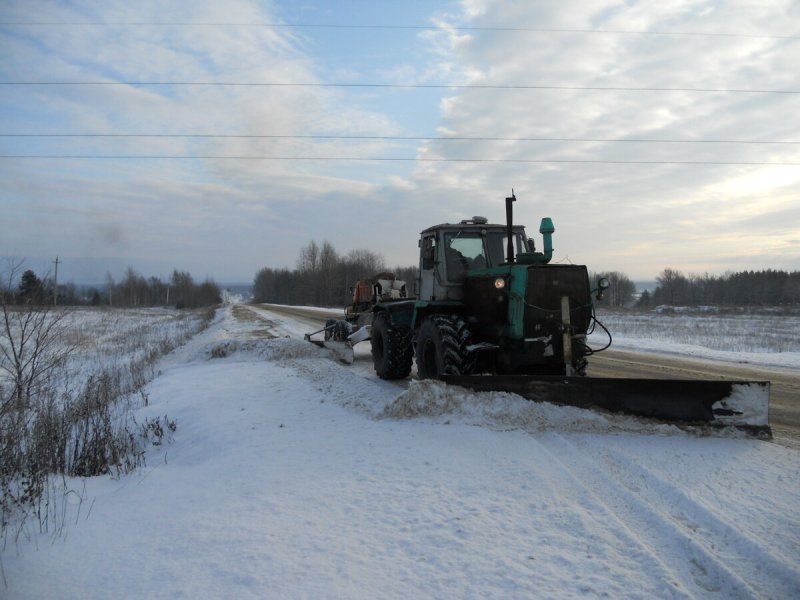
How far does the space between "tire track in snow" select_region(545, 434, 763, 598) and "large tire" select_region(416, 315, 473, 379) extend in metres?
2.33

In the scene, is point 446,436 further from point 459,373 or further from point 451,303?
point 451,303

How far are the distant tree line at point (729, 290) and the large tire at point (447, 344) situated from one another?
77493 millimetres

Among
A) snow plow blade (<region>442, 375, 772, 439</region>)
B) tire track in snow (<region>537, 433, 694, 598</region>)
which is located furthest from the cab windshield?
tire track in snow (<region>537, 433, 694, 598</region>)

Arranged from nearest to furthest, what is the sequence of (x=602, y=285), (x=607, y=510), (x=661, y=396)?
(x=607, y=510) < (x=661, y=396) < (x=602, y=285)

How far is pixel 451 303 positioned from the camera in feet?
27.2

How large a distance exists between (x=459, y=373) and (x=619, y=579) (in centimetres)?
421

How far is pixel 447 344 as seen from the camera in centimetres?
716

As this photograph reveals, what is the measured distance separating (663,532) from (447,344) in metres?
3.95

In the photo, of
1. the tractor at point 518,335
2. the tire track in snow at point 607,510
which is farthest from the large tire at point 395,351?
the tire track in snow at point 607,510

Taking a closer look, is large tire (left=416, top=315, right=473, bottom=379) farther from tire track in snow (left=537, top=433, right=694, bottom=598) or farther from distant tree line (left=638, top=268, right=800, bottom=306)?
distant tree line (left=638, top=268, right=800, bottom=306)

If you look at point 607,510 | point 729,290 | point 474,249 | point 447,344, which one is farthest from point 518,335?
point 729,290

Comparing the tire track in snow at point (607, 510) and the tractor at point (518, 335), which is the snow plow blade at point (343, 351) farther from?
the tire track in snow at point (607, 510)

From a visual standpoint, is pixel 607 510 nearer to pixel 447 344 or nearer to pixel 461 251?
pixel 447 344

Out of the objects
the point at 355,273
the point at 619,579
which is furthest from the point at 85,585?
the point at 355,273
